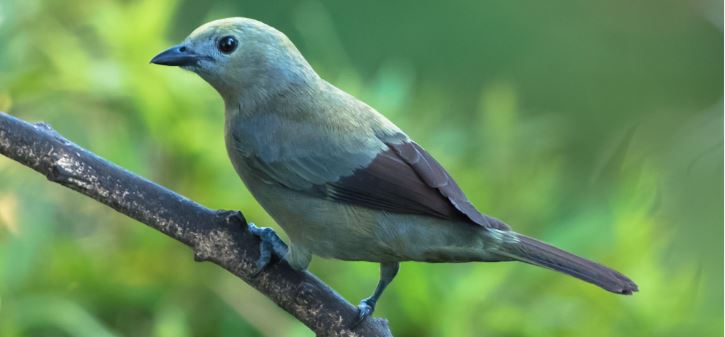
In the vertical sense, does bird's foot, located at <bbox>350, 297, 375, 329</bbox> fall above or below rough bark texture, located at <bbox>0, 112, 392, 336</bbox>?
above

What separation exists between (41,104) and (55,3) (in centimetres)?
97

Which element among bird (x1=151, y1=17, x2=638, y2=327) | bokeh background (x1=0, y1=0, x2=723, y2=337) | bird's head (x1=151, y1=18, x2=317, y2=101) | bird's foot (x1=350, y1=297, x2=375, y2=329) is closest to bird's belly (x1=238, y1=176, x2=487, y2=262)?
bird (x1=151, y1=17, x2=638, y2=327)

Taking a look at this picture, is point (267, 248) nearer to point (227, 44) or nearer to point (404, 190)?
point (404, 190)

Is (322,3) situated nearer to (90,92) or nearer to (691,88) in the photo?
(691,88)

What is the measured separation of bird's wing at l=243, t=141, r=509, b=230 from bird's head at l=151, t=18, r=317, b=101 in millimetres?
190

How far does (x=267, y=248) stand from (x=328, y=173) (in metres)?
0.27

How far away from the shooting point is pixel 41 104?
3213 millimetres

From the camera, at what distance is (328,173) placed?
244 centimetres

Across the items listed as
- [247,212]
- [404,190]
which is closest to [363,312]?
[404,190]

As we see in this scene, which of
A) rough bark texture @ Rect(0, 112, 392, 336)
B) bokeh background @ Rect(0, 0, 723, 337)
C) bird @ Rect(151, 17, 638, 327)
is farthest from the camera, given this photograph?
bokeh background @ Rect(0, 0, 723, 337)

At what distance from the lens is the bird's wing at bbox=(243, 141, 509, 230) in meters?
2.40

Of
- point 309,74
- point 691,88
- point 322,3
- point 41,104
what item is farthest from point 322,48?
point 691,88

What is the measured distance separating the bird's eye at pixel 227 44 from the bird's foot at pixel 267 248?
404 mm

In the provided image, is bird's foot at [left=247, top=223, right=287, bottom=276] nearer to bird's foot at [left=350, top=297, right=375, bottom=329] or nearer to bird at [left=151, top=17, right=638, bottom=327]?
bird at [left=151, top=17, right=638, bottom=327]
